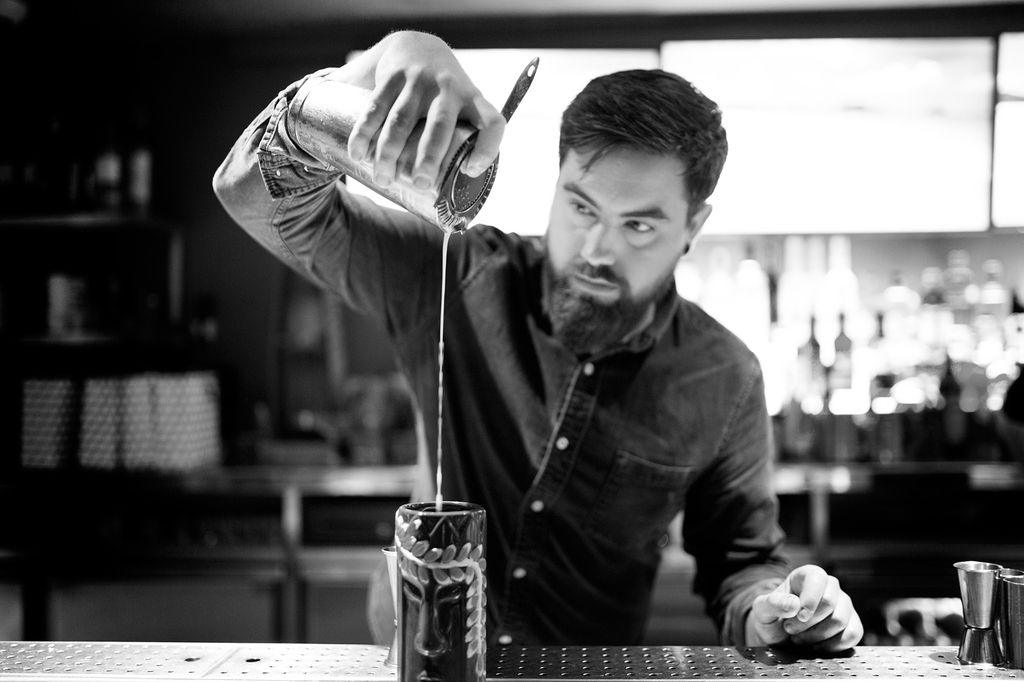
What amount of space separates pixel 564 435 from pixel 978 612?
2.09 feet

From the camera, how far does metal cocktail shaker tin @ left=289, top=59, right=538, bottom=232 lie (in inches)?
36.3

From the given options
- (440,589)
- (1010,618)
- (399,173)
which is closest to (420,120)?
(399,173)

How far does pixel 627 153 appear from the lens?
1.34 meters

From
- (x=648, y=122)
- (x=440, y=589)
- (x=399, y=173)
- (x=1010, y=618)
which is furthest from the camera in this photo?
(x=648, y=122)

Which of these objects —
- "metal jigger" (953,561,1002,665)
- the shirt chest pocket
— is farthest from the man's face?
"metal jigger" (953,561,1002,665)

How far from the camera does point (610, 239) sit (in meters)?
1.35

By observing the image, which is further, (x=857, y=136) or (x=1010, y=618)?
(x=857, y=136)

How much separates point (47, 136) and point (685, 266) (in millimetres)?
2379

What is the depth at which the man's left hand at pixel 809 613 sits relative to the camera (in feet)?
3.45

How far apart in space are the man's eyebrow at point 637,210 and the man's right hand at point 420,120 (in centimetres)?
43

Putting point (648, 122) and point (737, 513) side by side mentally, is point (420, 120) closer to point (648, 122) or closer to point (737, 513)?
point (648, 122)

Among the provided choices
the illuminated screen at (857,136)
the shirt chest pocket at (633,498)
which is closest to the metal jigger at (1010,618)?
the shirt chest pocket at (633,498)

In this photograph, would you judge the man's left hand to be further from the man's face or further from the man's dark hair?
the man's dark hair

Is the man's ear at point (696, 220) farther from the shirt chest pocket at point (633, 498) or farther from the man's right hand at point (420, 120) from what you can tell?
the man's right hand at point (420, 120)
